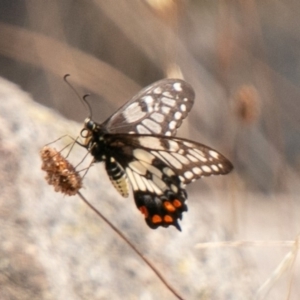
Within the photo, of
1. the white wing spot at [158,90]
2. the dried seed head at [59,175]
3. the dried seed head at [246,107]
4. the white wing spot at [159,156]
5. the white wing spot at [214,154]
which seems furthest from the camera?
the dried seed head at [246,107]

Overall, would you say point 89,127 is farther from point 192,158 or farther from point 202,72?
point 202,72

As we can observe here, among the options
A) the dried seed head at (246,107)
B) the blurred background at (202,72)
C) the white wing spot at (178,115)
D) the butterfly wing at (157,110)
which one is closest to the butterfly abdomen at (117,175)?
the butterfly wing at (157,110)

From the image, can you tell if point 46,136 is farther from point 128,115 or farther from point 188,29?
point 188,29

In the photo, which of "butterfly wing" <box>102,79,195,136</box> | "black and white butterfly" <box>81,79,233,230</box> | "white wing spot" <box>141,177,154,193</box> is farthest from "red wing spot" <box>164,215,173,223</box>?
"butterfly wing" <box>102,79,195,136</box>

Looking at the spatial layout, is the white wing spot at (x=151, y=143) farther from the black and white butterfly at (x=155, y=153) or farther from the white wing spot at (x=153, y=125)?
the white wing spot at (x=153, y=125)

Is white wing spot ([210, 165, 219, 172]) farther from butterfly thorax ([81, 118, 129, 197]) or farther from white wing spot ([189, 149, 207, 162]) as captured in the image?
butterfly thorax ([81, 118, 129, 197])

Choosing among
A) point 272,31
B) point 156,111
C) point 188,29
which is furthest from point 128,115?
point 272,31

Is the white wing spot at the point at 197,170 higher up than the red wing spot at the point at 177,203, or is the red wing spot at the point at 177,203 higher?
the white wing spot at the point at 197,170
